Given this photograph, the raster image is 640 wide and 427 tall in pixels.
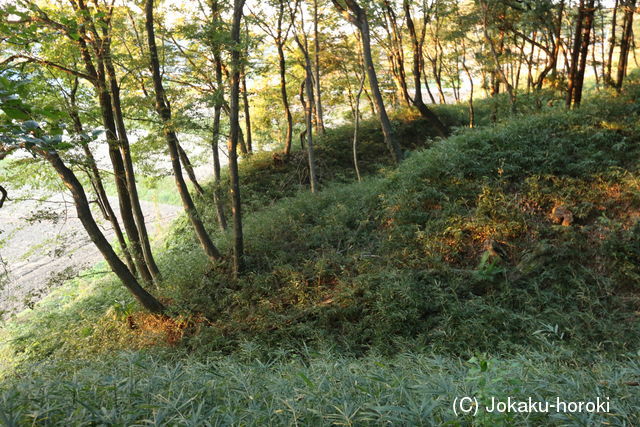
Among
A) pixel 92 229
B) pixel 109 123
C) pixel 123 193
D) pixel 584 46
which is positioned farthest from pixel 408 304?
pixel 584 46

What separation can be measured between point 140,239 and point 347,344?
574cm

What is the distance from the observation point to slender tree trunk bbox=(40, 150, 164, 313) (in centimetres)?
610

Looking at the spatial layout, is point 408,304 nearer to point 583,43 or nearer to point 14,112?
point 14,112

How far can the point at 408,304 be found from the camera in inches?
250

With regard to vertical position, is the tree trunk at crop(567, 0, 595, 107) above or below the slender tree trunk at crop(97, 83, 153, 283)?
above

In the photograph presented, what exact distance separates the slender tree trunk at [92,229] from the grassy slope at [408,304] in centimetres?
46

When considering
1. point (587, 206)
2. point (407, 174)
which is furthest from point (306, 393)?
point (407, 174)

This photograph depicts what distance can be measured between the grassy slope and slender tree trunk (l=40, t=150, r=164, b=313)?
46cm

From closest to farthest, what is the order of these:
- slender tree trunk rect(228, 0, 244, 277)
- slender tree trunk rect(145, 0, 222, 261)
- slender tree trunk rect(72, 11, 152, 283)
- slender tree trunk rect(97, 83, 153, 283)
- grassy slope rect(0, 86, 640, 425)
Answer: grassy slope rect(0, 86, 640, 425) < slender tree trunk rect(72, 11, 152, 283) < slender tree trunk rect(228, 0, 244, 277) < slender tree trunk rect(145, 0, 222, 261) < slender tree trunk rect(97, 83, 153, 283)

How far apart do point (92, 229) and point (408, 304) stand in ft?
16.6

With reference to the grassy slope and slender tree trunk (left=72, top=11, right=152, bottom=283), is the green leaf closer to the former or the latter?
the grassy slope

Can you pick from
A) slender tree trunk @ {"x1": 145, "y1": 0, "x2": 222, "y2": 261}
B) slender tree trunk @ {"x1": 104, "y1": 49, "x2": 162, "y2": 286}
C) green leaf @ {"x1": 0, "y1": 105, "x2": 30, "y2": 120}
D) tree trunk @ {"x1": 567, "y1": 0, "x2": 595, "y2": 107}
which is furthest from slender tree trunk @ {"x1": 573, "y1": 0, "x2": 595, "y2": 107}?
green leaf @ {"x1": 0, "y1": 105, "x2": 30, "y2": 120}

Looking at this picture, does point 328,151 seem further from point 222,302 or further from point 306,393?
point 306,393

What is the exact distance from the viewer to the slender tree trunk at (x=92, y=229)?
6101mm
